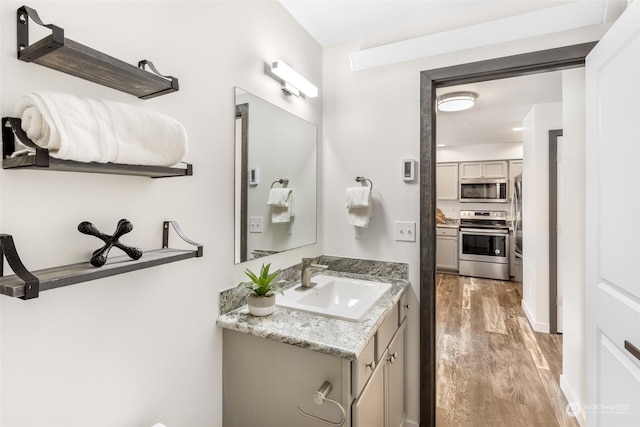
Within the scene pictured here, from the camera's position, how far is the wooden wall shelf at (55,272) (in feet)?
2.01

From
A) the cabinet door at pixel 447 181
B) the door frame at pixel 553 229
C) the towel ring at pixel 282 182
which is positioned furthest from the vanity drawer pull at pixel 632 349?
the cabinet door at pixel 447 181

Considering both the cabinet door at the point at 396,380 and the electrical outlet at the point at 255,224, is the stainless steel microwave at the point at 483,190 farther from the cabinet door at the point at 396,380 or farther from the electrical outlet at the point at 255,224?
the electrical outlet at the point at 255,224

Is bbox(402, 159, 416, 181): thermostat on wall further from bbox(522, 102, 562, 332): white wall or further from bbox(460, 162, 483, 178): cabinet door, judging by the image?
bbox(460, 162, 483, 178): cabinet door

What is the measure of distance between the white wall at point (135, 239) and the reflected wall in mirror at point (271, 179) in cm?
Answer: 7

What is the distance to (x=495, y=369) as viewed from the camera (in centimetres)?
250

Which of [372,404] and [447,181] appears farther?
[447,181]

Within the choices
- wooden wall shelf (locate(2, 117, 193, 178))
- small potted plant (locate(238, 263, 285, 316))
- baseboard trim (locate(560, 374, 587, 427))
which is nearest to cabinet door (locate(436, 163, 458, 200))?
baseboard trim (locate(560, 374, 587, 427))

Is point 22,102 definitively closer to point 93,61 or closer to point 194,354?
point 93,61

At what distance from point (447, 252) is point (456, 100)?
3.17 metres

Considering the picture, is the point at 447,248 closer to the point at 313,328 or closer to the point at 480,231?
the point at 480,231

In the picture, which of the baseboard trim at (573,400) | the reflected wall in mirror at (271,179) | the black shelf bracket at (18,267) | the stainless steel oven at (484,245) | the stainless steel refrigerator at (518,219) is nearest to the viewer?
the black shelf bracket at (18,267)

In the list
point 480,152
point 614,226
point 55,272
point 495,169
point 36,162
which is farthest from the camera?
point 480,152

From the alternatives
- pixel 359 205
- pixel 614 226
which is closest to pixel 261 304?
pixel 359 205

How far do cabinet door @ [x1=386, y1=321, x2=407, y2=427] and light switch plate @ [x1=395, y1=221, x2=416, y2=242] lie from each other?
47 cm
